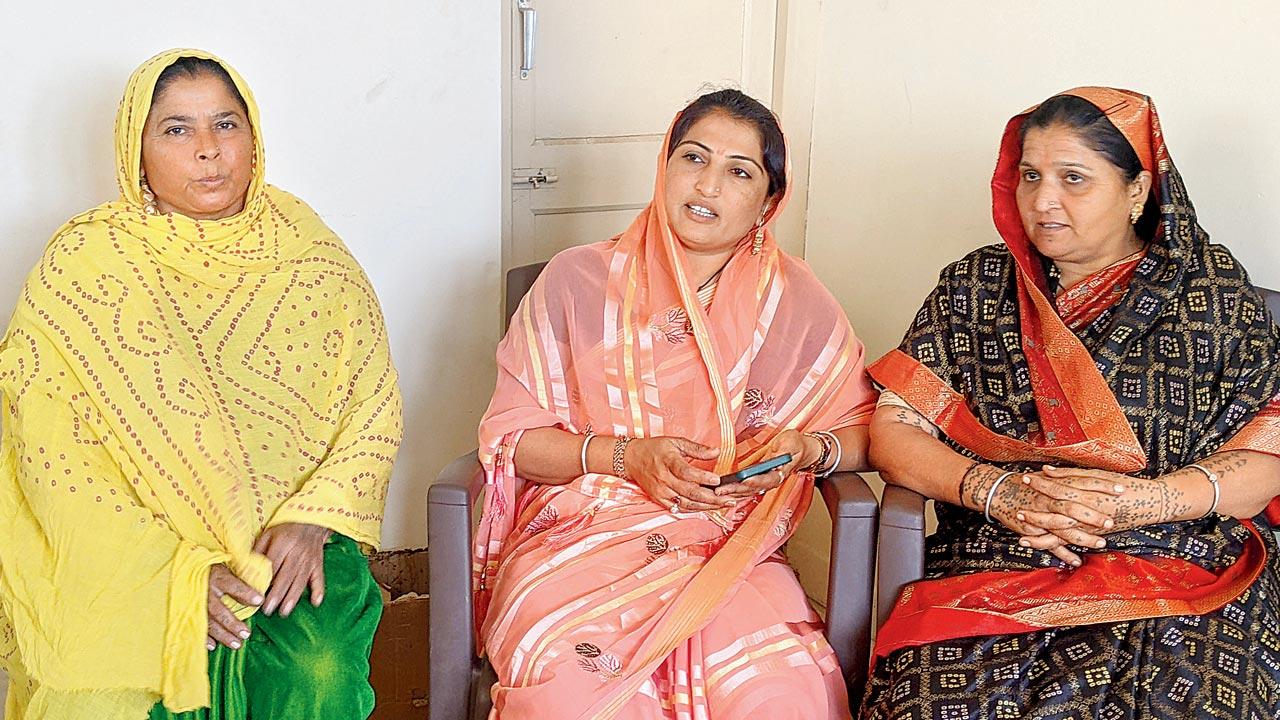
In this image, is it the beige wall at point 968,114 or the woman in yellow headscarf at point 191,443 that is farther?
the beige wall at point 968,114

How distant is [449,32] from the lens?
106 inches

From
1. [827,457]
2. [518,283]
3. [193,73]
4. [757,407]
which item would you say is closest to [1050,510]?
[827,457]

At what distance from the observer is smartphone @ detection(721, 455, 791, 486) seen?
6.94ft

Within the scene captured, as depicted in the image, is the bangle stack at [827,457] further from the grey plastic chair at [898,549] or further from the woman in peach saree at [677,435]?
the grey plastic chair at [898,549]

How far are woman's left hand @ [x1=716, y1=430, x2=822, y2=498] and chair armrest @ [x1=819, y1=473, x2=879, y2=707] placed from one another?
14cm

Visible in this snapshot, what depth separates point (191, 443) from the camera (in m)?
2.08

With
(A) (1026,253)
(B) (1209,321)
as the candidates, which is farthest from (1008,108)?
(B) (1209,321)

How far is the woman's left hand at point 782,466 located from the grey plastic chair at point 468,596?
129mm

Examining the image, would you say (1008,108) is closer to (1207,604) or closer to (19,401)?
(1207,604)

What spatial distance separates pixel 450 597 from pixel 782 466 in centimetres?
59

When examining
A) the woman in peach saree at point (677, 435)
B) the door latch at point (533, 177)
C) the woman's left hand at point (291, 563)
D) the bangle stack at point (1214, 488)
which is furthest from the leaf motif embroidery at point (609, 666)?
the door latch at point (533, 177)

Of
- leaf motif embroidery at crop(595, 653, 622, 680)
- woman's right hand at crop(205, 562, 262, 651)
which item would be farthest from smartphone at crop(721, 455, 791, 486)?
woman's right hand at crop(205, 562, 262, 651)

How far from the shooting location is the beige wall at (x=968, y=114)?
2375 millimetres

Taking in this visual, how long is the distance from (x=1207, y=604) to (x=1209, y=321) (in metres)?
0.47
